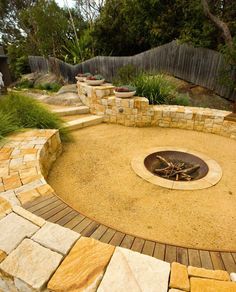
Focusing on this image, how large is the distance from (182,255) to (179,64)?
301 inches

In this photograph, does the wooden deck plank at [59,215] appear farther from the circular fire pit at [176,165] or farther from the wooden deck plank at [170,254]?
the circular fire pit at [176,165]

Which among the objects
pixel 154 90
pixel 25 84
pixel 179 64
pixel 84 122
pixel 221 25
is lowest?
pixel 25 84

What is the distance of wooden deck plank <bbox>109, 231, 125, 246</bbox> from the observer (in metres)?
1.82

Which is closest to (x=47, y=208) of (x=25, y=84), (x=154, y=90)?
(x=154, y=90)

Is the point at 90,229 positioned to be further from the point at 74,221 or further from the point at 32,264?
the point at 32,264

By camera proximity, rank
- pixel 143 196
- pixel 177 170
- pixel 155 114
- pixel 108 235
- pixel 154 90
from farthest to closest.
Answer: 1. pixel 154 90
2. pixel 155 114
3. pixel 177 170
4. pixel 143 196
5. pixel 108 235

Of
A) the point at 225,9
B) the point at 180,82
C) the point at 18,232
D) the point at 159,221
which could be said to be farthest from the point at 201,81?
the point at 18,232

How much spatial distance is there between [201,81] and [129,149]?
4818mm

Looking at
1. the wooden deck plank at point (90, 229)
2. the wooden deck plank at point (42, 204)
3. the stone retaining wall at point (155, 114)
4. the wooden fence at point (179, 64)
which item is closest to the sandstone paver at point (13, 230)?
the wooden deck plank at point (42, 204)

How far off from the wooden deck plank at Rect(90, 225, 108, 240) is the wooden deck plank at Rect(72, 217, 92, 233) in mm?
120

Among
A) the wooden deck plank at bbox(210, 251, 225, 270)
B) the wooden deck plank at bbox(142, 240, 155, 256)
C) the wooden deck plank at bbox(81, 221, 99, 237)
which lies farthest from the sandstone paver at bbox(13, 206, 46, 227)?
the wooden deck plank at bbox(210, 251, 225, 270)

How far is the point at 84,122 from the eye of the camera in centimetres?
538

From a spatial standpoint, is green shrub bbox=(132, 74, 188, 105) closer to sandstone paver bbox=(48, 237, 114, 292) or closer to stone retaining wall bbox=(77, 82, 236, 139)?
stone retaining wall bbox=(77, 82, 236, 139)

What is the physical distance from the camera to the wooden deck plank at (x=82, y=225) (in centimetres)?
193
